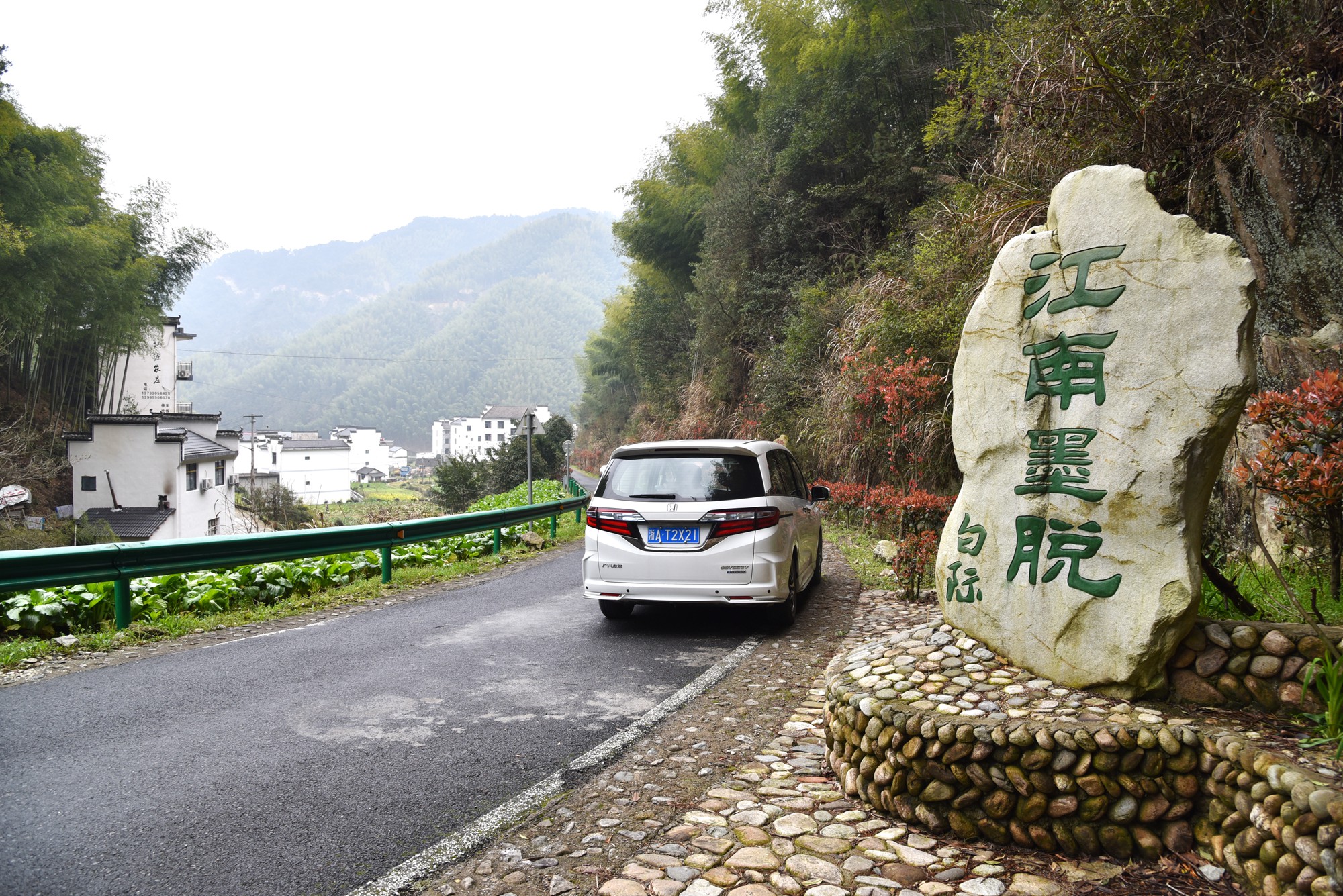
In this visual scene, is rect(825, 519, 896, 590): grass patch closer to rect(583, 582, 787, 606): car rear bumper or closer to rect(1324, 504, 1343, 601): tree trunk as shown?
rect(583, 582, 787, 606): car rear bumper

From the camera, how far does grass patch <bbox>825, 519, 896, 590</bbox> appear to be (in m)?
8.45

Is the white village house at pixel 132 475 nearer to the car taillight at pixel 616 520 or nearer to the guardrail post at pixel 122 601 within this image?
the guardrail post at pixel 122 601

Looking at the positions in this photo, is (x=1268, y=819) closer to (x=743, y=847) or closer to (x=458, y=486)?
(x=743, y=847)

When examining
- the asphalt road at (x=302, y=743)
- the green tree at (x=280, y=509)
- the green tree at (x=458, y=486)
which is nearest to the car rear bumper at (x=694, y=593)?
the asphalt road at (x=302, y=743)

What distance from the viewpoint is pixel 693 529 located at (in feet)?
19.7

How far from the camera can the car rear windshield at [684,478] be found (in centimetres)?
614

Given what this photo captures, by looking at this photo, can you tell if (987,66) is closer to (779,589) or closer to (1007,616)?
(779,589)

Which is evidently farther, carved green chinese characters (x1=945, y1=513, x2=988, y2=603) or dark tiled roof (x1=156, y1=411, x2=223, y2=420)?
dark tiled roof (x1=156, y1=411, x2=223, y2=420)

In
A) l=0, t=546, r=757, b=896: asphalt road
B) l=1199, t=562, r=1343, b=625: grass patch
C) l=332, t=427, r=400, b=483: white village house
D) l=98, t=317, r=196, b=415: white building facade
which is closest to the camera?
l=0, t=546, r=757, b=896: asphalt road

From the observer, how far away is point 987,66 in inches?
Result: 348

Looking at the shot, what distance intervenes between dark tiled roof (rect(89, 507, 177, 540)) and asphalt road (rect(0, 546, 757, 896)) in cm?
2731

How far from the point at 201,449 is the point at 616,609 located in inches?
1319

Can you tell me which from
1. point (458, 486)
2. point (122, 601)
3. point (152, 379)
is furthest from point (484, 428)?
point (122, 601)

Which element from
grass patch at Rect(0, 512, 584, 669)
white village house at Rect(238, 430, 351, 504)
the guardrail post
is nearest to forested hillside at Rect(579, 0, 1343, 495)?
grass patch at Rect(0, 512, 584, 669)
